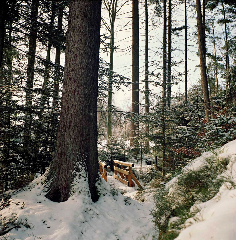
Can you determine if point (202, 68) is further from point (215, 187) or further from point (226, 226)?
point (226, 226)

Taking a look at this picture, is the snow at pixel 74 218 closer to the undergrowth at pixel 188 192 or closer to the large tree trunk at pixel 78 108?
the large tree trunk at pixel 78 108

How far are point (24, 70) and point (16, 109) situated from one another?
118 inches

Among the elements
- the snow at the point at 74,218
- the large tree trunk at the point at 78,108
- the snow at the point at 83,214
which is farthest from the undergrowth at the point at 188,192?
the large tree trunk at the point at 78,108

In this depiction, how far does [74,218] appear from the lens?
3.27 meters

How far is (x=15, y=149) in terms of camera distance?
4.66 meters

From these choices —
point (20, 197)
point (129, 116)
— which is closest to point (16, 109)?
point (20, 197)

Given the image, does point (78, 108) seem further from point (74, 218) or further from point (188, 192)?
point (188, 192)

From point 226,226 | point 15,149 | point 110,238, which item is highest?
point 15,149

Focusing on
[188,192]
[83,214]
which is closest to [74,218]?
[83,214]

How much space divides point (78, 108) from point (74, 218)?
2.18 meters

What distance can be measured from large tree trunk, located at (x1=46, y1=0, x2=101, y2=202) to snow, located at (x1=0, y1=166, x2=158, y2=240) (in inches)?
11.4

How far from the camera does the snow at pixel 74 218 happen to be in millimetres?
2960

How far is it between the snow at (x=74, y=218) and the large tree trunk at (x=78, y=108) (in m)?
0.29

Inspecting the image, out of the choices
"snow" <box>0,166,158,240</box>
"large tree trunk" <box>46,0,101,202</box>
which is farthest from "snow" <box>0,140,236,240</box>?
"large tree trunk" <box>46,0,101,202</box>
